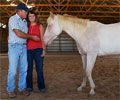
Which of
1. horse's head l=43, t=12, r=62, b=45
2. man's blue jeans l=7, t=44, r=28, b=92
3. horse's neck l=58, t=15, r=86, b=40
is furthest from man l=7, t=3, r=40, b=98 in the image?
horse's neck l=58, t=15, r=86, b=40

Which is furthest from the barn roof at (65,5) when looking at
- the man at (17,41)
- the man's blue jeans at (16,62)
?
the man's blue jeans at (16,62)

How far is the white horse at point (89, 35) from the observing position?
96.9 inches

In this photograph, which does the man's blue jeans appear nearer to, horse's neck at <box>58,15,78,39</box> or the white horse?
the white horse

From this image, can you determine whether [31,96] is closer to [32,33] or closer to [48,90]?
[48,90]

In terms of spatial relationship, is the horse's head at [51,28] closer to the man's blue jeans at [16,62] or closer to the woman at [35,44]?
the woman at [35,44]

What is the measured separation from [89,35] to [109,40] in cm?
37

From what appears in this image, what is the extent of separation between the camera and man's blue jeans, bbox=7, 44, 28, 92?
2331mm

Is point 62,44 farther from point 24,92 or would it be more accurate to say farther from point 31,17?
point 24,92

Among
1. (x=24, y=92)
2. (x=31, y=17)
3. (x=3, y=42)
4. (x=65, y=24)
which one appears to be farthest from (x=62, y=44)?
(x=24, y=92)

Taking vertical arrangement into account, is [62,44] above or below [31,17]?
below

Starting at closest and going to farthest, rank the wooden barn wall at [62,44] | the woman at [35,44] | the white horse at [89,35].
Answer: the white horse at [89,35] → the woman at [35,44] → the wooden barn wall at [62,44]

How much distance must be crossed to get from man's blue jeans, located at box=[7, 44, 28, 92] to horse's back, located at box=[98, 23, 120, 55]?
1.42 m

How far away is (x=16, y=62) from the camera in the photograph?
236 centimetres

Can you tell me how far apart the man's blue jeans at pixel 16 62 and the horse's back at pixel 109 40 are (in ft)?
4.66
